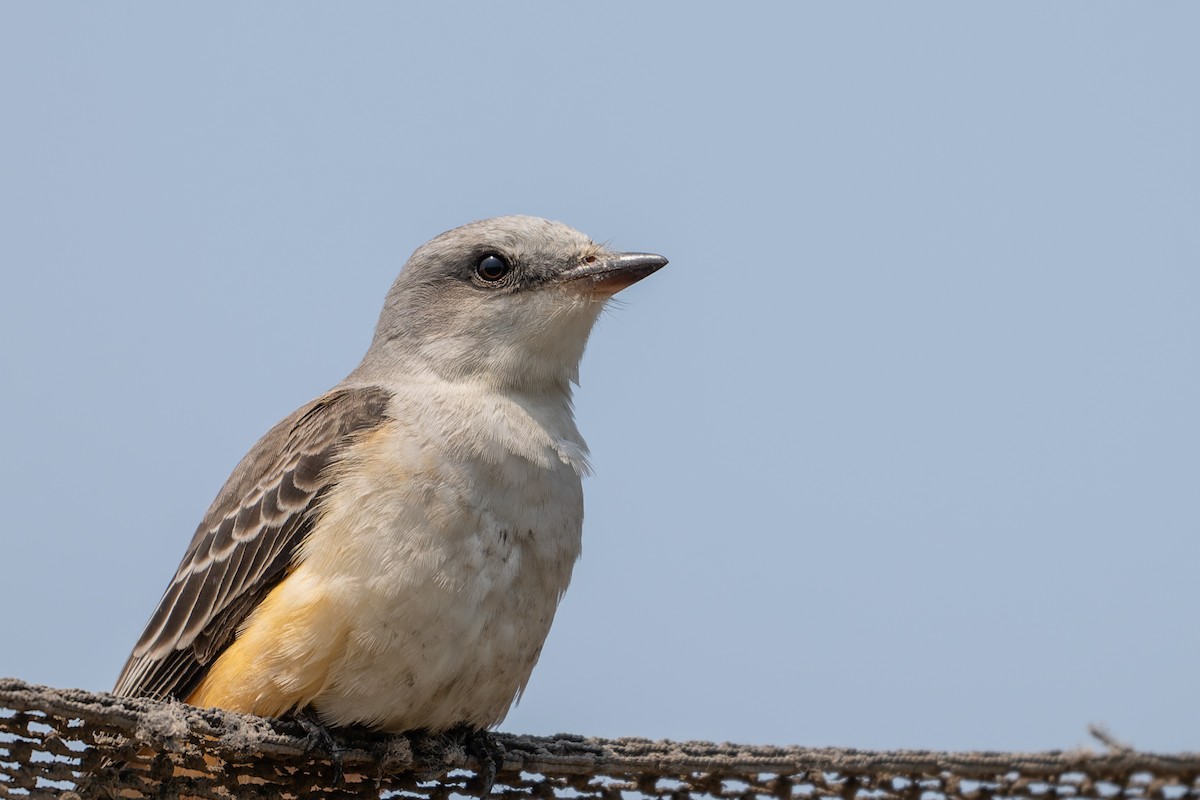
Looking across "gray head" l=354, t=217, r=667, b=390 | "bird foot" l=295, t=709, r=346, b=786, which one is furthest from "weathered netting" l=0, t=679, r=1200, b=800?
"gray head" l=354, t=217, r=667, b=390

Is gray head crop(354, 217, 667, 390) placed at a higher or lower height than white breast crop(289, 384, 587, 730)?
higher

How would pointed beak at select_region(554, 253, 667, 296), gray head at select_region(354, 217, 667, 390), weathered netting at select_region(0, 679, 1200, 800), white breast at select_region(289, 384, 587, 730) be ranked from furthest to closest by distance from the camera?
pointed beak at select_region(554, 253, 667, 296)
gray head at select_region(354, 217, 667, 390)
white breast at select_region(289, 384, 587, 730)
weathered netting at select_region(0, 679, 1200, 800)

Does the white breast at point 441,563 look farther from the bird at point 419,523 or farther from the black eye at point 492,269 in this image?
the black eye at point 492,269

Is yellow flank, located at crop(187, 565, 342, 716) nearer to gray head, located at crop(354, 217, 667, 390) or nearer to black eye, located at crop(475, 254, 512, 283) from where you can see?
gray head, located at crop(354, 217, 667, 390)

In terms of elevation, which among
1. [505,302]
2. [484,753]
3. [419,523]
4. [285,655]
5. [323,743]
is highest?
[505,302]

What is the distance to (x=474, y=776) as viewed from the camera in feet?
19.4

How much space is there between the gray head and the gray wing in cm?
52

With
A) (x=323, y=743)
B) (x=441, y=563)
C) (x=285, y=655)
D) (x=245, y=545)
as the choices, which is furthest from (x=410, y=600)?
(x=245, y=545)

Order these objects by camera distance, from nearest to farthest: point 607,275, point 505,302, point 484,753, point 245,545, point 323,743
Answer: point 323,743, point 484,753, point 245,545, point 505,302, point 607,275

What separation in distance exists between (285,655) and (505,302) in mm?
2371

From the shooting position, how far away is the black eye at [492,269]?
752 cm

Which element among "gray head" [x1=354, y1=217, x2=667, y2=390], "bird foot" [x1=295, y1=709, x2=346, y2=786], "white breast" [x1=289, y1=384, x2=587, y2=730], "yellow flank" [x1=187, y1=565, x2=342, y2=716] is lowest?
"bird foot" [x1=295, y1=709, x2=346, y2=786]

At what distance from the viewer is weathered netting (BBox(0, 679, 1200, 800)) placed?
Answer: 4.41 m

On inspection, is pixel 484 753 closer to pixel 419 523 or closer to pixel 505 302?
pixel 419 523
